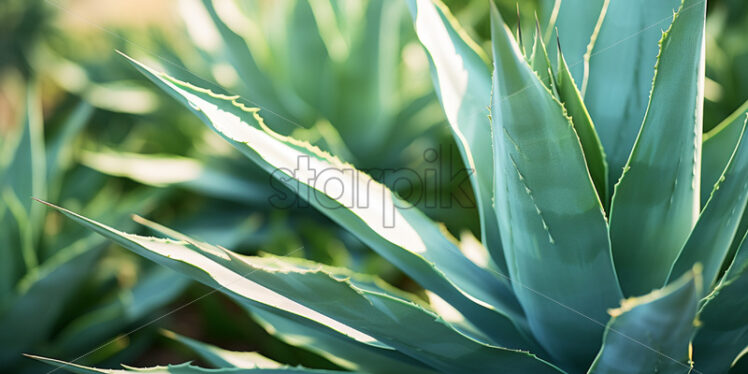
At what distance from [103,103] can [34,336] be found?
23.2 inches

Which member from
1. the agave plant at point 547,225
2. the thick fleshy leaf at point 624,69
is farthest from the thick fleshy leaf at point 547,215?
the thick fleshy leaf at point 624,69

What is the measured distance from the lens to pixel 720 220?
1.59ft

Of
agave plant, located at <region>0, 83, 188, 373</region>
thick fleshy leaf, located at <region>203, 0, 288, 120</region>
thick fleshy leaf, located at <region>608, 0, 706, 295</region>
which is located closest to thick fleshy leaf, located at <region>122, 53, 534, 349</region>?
thick fleshy leaf, located at <region>608, 0, 706, 295</region>

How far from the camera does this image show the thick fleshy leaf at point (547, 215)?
1.47 ft

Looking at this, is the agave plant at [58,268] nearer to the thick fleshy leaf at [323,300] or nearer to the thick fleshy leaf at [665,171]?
the thick fleshy leaf at [323,300]

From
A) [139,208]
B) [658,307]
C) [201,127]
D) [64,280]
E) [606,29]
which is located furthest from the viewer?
[201,127]

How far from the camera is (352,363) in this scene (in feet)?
2.09

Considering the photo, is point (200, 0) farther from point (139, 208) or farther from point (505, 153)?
point (505, 153)

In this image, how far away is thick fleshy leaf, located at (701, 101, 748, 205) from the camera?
0.58 m

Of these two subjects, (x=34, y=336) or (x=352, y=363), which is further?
(x=34, y=336)

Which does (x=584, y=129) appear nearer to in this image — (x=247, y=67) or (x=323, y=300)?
(x=323, y=300)

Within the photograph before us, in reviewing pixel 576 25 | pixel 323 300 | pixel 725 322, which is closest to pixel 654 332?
pixel 725 322

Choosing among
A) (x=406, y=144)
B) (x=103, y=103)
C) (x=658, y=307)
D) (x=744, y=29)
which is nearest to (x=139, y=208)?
(x=103, y=103)

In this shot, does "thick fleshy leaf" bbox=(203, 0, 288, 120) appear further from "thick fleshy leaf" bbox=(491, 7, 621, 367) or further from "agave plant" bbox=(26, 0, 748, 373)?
"thick fleshy leaf" bbox=(491, 7, 621, 367)
